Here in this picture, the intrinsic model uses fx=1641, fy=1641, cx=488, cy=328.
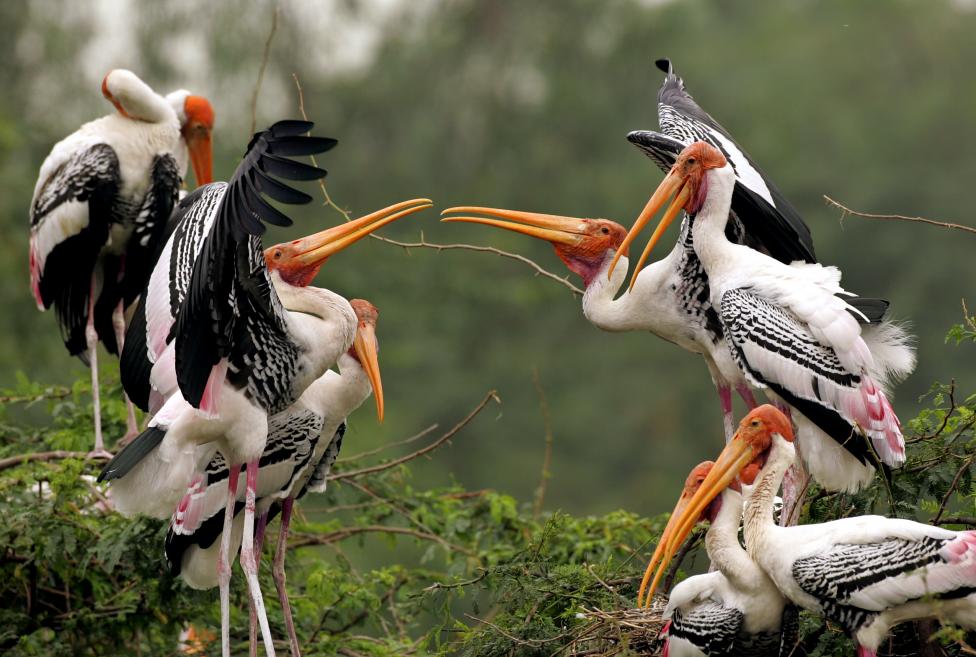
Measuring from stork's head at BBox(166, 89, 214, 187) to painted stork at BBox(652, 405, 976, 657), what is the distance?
3.94m

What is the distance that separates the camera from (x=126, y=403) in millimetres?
7094

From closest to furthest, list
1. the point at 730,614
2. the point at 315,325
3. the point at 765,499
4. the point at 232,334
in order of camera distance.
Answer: the point at 730,614 < the point at 765,499 < the point at 232,334 < the point at 315,325

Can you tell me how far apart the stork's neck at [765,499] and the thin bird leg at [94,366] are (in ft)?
9.00

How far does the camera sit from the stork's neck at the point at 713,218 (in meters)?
5.62

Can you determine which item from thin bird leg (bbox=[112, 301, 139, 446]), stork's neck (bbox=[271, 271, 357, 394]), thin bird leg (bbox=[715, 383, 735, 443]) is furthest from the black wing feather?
thin bird leg (bbox=[715, 383, 735, 443])

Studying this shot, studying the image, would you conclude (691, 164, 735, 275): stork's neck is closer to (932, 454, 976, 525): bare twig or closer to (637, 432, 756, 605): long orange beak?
(637, 432, 756, 605): long orange beak

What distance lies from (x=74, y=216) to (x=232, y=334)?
2.15 m

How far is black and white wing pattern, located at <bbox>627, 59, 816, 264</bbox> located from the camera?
5926 millimetres

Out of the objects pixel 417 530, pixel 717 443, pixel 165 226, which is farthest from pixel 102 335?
pixel 717 443

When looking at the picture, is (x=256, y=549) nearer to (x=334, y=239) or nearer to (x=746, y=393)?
(x=334, y=239)

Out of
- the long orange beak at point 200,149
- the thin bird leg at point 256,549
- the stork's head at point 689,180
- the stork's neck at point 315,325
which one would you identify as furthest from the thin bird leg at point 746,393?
the long orange beak at point 200,149

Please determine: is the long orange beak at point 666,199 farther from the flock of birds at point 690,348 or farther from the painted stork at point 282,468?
the painted stork at point 282,468

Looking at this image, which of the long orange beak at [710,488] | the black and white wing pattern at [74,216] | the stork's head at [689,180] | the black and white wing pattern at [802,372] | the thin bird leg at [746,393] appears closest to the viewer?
the long orange beak at [710,488]

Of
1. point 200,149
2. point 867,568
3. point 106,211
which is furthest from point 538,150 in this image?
point 867,568
